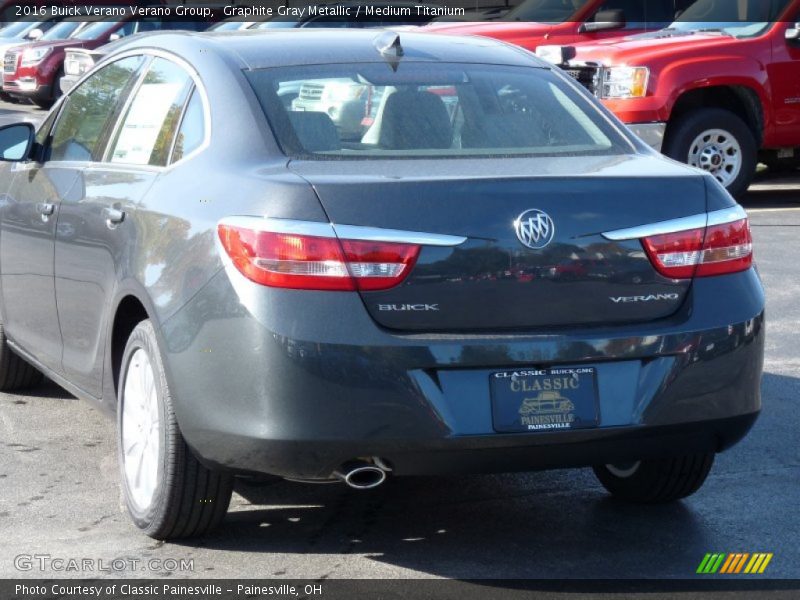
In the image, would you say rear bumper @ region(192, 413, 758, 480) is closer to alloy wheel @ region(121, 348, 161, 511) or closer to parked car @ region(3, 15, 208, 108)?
alloy wheel @ region(121, 348, 161, 511)

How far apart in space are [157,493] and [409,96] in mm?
1472

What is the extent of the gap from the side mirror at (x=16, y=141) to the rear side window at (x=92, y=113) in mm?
99

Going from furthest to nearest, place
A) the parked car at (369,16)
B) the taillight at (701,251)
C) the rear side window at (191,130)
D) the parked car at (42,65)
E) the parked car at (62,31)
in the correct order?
1. the parked car at (62,31)
2. the parked car at (42,65)
3. the parked car at (369,16)
4. the rear side window at (191,130)
5. the taillight at (701,251)

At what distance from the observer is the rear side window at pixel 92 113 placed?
209 inches

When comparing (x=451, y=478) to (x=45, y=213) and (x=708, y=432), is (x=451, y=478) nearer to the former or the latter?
(x=708, y=432)

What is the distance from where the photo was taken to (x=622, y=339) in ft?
13.2

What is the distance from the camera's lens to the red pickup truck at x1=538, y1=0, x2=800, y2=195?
12.3 metres

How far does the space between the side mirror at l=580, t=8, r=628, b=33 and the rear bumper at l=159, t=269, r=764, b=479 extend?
11.5 metres

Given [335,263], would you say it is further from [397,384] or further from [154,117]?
[154,117]

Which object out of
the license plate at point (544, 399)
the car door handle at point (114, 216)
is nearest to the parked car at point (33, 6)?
the car door handle at point (114, 216)

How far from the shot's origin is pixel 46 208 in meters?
5.42

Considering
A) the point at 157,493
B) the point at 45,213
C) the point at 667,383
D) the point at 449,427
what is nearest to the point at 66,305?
the point at 45,213

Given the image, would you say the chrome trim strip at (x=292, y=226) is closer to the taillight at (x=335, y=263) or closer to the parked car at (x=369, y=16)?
the taillight at (x=335, y=263)

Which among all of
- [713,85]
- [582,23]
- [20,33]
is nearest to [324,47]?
[713,85]
